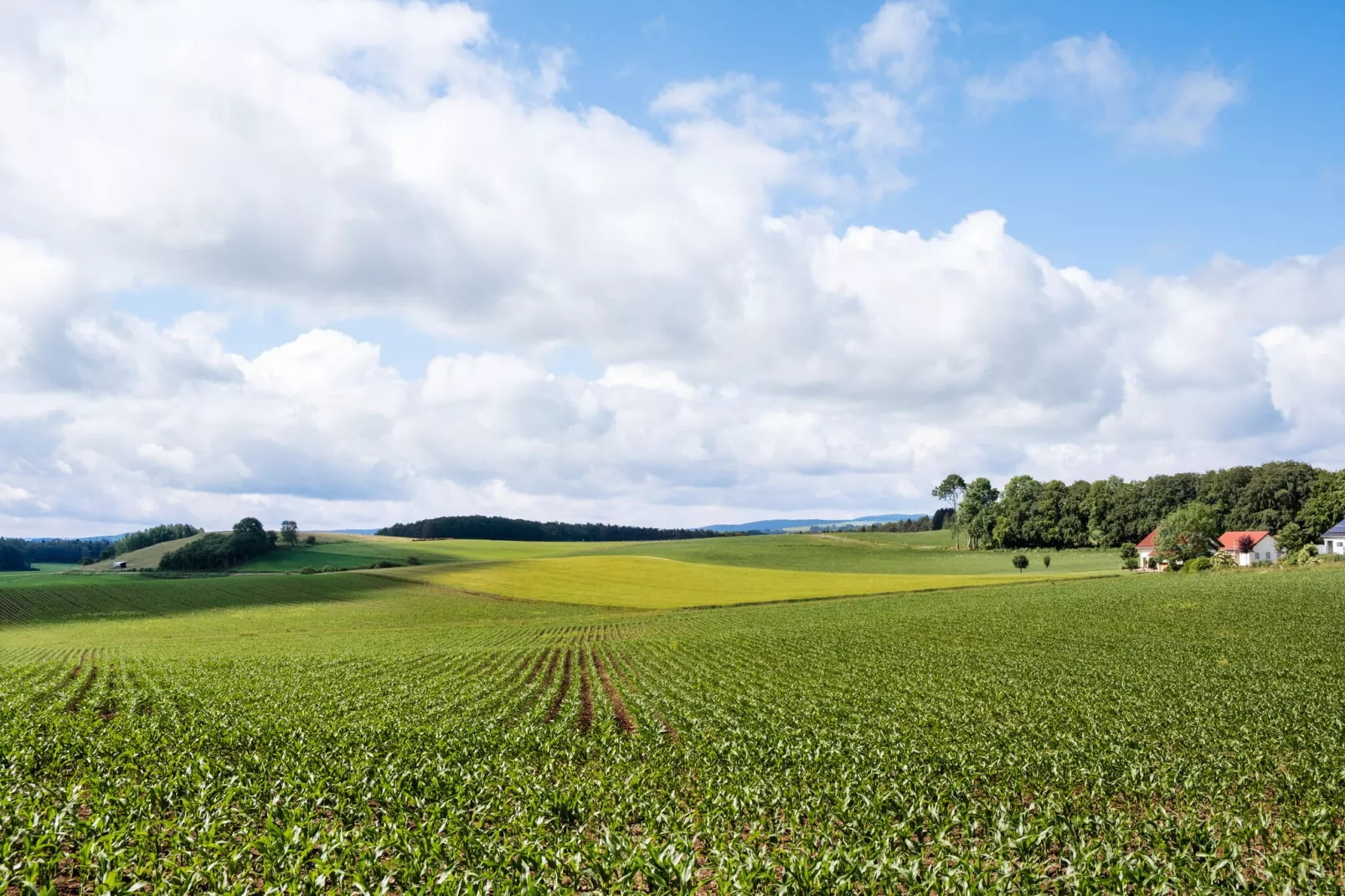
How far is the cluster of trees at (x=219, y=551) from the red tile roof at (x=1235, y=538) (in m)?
146

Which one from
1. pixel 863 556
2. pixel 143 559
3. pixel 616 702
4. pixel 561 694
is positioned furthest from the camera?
pixel 143 559

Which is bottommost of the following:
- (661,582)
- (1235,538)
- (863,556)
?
(863,556)

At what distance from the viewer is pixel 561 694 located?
28.8 metres

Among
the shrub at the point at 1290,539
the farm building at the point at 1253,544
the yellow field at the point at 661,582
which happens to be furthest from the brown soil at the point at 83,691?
the shrub at the point at 1290,539

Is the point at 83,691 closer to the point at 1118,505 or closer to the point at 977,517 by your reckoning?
the point at 977,517

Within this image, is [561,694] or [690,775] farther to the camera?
[561,694]

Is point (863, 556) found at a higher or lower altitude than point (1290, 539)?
lower

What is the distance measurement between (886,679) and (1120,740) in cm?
1115

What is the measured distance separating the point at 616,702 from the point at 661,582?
6394 centimetres

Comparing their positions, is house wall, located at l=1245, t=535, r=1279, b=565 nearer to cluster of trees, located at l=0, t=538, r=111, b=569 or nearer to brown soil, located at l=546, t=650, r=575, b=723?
brown soil, located at l=546, t=650, r=575, b=723

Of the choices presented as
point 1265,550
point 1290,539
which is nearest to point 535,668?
point 1265,550

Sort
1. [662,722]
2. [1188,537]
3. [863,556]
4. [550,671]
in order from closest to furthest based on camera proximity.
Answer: [662,722]
[550,671]
[1188,537]
[863,556]

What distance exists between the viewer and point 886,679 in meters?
29.6

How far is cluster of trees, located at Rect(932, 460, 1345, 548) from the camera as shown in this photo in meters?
123
